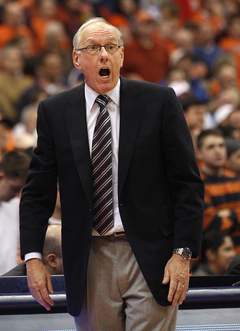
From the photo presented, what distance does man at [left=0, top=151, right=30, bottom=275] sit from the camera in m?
2.97

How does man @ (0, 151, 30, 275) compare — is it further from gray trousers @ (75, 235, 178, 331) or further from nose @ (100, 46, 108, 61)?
nose @ (100, 46, 108, 61)

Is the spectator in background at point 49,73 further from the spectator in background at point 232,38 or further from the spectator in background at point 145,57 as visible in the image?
the spectator in background at point 232,38

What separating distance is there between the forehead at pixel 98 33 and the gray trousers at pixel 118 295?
0.63 meters

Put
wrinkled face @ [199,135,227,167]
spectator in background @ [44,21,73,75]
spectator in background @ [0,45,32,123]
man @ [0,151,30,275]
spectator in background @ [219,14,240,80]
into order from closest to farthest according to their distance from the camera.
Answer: man @ [0,151,30,275] → wrinkled face @ [199,135,227,167] → spectator in background @ [0,45,32,123] → spectator in background @ [44,21,73,75] → spectator in background @ [219,14,240,80]

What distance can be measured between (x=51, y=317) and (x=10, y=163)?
1592mm

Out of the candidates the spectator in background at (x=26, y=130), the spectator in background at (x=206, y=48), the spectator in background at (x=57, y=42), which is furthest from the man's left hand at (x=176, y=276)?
the spectator in background at (x=206, y=48)

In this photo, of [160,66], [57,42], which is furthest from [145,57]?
[57,42]

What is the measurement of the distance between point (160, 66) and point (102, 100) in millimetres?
5497

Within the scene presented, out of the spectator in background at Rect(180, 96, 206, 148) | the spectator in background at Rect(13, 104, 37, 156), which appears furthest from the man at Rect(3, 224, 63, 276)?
the spectator in background at Rect(180, 96, 206, 148)

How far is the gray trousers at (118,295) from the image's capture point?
1574 millimetres

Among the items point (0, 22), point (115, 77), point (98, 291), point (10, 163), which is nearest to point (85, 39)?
point (115, 77)

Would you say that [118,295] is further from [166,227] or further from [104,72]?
[104,72]

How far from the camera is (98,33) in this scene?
1623mm

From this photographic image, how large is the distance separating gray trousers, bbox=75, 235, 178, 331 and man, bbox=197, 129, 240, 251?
209 centimetres
